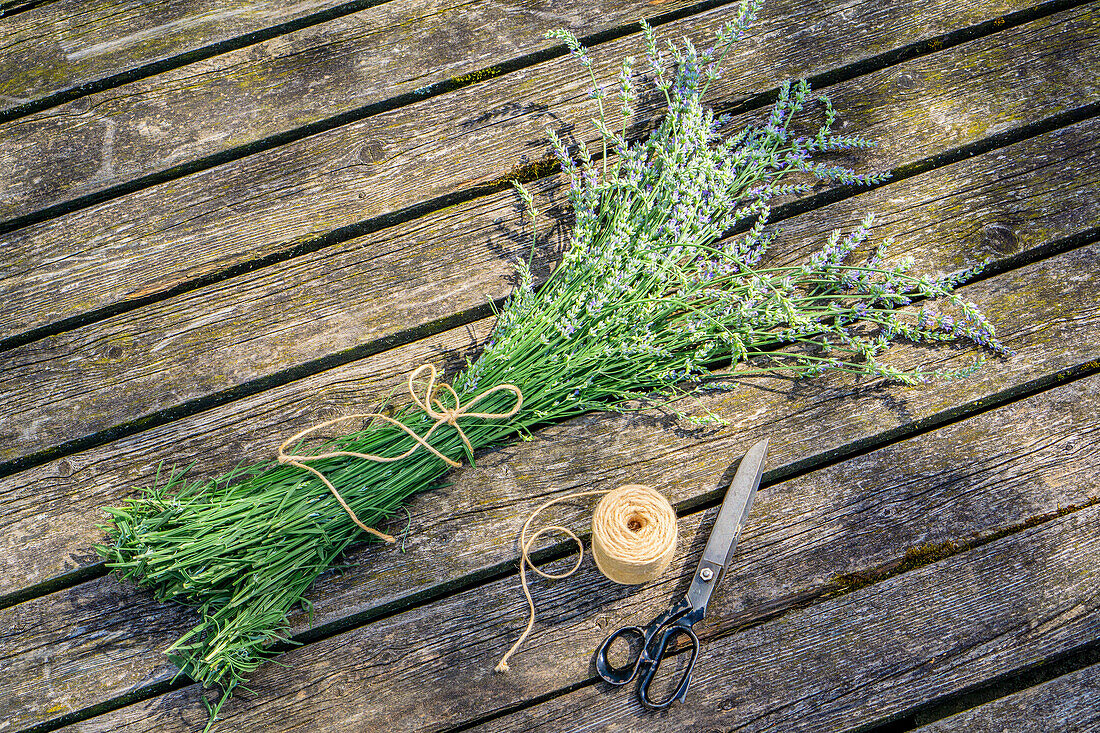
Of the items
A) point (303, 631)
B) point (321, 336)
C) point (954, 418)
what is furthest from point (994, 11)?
point (303, 631)

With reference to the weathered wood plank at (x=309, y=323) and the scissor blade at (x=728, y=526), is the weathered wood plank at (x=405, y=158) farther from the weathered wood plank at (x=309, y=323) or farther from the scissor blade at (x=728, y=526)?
the scissor blade at (x=728, y=526)

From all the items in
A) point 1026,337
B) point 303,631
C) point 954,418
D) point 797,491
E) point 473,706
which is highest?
point 1026,337

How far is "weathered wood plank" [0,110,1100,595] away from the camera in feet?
5.20

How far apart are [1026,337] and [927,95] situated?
0.68 metres

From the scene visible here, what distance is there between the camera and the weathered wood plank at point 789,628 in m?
1.48

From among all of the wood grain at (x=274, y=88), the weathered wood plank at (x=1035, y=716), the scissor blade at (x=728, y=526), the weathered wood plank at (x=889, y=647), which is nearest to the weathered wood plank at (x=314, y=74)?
the wood grain at (x=274, y=88)

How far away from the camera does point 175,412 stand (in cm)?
161

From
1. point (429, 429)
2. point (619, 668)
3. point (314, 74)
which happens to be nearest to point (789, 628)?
point (619, 668)

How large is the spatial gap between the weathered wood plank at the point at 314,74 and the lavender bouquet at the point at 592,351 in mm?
301

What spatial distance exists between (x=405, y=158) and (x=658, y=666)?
1.40m

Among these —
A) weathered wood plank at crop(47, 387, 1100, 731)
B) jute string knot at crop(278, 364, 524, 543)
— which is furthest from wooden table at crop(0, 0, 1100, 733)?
jute string knot at crop(278, 364, 524, 543)

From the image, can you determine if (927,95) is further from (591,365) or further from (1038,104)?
(591,365)

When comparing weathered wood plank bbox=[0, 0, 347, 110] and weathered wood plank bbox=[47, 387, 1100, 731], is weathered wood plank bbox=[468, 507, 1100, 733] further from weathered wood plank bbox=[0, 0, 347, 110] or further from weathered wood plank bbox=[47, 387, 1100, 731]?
weathered wood plank bbox=[0, 0, 347, 110]

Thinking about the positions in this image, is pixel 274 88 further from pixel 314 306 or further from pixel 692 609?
pixel 692 609
